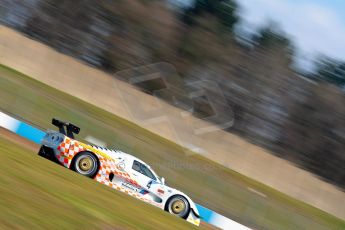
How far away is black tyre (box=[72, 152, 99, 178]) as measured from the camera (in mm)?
14461

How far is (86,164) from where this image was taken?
14523 mm

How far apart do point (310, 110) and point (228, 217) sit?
22061 millimetres

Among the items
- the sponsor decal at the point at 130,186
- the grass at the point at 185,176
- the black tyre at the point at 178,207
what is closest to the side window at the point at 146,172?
the sponsor decal at the point at 130,186

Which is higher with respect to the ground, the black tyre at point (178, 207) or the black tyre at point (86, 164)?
the black tyre at point (178, 207)

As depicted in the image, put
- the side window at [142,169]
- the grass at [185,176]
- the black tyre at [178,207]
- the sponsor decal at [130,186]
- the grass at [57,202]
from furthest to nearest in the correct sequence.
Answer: the grass at [185,176], the black tyre at [178,207], the side window at [142,169], the sponsor decal at [130,186], the grass at [57,202]

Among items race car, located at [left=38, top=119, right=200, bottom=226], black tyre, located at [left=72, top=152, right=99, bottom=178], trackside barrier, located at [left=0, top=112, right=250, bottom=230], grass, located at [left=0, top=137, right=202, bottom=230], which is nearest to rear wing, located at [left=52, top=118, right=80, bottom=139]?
race car, located at [left=38, top=119, right=200, bottom=226]

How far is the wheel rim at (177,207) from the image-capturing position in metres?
15.5

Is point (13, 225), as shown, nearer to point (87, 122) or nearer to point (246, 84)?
point (87, 122)

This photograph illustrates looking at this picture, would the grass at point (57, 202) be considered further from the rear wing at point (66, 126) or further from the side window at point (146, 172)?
the side window at point (146, 172)

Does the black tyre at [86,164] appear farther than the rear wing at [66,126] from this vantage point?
No

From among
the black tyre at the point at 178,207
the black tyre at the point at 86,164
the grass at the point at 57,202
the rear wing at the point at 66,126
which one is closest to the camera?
the grass at the point at 57,202

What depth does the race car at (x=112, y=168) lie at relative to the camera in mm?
14484

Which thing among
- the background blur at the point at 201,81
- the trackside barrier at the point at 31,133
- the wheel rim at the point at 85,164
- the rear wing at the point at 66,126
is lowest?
the wheel rim at the point at 85,164

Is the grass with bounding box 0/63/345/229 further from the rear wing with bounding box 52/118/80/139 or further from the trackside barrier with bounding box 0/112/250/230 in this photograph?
the rear wing with bounding box 52/118/80/139
